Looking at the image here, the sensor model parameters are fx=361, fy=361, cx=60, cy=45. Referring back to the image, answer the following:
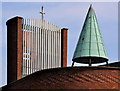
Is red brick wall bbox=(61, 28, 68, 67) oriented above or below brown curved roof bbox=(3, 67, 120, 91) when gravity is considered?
above

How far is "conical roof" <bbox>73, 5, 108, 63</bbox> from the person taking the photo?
19.6 meters

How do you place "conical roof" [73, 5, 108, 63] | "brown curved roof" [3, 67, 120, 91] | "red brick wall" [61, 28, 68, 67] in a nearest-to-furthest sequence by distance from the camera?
"brown curved roof" [3, 67, 120, 91], "conical roof" [73, 5, 108, 63], "red brick wall" [61, 28, 68, 67]

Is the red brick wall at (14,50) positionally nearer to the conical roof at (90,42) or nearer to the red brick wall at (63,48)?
the red brick wall at (63,48)

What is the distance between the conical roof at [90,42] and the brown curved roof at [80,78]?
57.0 inches

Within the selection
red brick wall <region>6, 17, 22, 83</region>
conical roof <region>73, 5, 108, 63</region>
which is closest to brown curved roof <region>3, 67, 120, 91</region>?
conical roof <region>73, 5, 108, 63</region>

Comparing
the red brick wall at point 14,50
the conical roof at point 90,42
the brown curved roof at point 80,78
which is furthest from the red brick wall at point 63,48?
the brown curved roof at point 80,78

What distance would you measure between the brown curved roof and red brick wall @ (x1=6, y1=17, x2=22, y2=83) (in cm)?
920

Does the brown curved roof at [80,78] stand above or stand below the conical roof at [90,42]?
below

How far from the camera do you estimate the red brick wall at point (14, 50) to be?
28.0m

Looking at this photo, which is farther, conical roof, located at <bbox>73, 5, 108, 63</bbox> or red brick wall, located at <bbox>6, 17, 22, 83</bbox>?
red brick wall, located at <bbox>6, 17, 22, 83</bbox>

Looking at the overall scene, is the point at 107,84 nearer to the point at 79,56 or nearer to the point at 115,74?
the point at 115,74

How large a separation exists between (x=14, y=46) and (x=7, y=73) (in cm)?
229

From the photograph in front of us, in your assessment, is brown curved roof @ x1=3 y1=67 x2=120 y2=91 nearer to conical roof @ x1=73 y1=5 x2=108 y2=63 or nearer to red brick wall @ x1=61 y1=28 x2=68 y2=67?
conical roof @ x1=73 y1=5 x2=108 y2=63

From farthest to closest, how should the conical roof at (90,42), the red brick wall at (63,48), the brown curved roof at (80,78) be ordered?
the red brick wall at (63,48) < the conical roof at (90,42) < the brown curved roof at (80,78)
